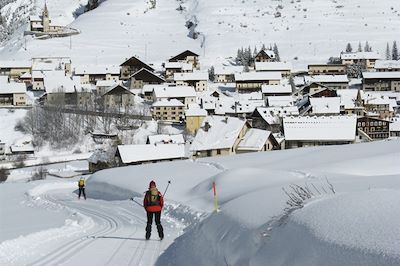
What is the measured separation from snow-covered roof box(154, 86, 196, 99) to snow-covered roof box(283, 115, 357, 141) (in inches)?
1038

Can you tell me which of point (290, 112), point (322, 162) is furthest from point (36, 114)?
point (322, 162)

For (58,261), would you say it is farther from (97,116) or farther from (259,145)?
(97,116)

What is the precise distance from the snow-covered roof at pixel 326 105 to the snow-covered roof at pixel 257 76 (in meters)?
17.1

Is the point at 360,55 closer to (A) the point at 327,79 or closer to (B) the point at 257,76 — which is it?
(A) the point at 327,79

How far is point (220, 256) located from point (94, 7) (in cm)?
14674

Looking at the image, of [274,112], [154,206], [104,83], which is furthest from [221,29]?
[154,206]

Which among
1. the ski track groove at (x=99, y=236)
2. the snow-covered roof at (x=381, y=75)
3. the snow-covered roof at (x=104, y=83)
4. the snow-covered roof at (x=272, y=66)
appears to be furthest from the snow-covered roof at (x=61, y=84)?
the ski track groove at (x=99, y=236)

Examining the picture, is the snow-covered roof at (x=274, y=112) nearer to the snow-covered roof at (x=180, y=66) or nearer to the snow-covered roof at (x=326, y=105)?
the snow-covered roof at (x=326, y=105)

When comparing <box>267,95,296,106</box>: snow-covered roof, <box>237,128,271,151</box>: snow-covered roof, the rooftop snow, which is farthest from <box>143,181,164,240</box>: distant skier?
the rooftop snow

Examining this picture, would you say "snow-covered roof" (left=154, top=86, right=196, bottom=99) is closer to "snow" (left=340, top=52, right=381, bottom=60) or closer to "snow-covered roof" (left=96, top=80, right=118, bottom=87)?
"snow-covered roof" (left=96, top=80, right=118, bottom=87)

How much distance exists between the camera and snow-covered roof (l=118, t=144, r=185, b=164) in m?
40.9

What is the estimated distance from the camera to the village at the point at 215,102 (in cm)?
4328

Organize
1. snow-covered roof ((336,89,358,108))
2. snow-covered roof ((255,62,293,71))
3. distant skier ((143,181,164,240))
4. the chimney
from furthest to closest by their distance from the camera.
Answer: snow-covered roof ((255,62,293,71)) < snow-covered roof ((336,89,358,108)) < the chimney < distant skier ((143,181,164,240))

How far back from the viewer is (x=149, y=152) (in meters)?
41.9
